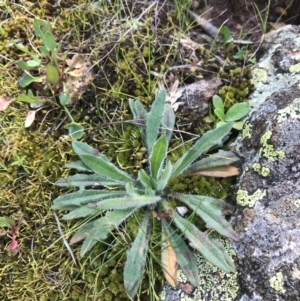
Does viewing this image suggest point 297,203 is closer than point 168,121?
Yes

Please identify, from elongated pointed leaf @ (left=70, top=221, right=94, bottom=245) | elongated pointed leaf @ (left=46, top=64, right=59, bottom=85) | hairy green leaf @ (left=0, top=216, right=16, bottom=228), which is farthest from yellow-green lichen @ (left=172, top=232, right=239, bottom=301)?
elongated pointed leaf @ (left=46, top=64, right=59, bottom=85)

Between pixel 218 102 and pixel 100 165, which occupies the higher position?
pixel 218 102

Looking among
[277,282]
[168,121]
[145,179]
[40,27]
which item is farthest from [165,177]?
[40,27]

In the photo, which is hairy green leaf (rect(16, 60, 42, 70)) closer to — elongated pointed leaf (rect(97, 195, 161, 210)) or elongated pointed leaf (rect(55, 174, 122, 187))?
elongated pointed leaf (rect(55, 174, 122, 187))

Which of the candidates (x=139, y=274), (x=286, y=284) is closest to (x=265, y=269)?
(x=286, y=284)

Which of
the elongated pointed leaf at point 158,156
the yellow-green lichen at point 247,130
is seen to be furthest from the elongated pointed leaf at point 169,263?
the yellow-green lichen at point 247,130

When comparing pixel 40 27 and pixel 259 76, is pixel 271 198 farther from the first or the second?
pixel 40 27
